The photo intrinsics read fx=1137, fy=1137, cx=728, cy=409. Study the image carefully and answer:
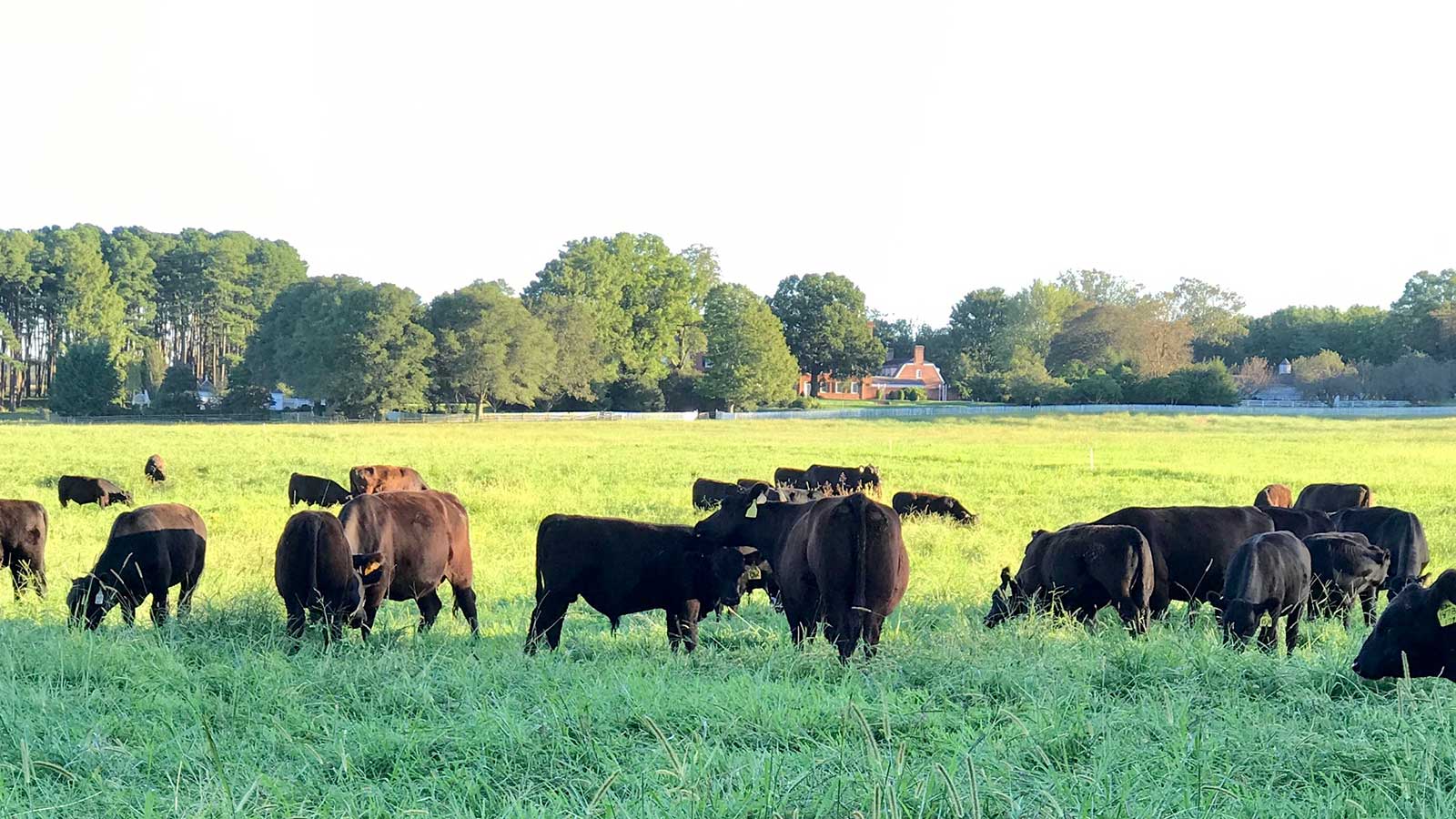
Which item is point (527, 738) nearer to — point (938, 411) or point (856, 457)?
point (856, 457)

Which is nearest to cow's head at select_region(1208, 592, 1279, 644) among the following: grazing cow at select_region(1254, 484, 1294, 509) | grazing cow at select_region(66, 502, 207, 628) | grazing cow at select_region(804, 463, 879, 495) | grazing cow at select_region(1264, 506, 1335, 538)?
grazing cow at select_region(1264, 506, 1335, 538)

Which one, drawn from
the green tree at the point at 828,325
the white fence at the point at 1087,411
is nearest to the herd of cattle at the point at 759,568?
the white fence at the point at 1087,411

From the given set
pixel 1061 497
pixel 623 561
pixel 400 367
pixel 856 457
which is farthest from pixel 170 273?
pixel 623 561

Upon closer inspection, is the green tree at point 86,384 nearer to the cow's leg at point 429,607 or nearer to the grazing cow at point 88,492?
the grazing cow at point 88,492

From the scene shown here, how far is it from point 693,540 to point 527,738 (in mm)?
3310

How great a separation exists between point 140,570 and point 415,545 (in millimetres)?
1991

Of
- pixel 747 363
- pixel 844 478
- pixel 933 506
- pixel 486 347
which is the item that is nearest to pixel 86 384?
pixel 486 347

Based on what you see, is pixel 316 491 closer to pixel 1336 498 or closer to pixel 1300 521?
pixel 1300 521

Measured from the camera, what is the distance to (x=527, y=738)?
519 cm

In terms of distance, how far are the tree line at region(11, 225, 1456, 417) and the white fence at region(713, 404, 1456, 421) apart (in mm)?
5016

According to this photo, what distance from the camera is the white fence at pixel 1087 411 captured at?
58219mm

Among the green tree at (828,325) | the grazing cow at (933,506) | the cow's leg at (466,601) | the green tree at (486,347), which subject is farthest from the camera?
the green tree at (828,325)

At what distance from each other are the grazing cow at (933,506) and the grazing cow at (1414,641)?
1031 centimetres

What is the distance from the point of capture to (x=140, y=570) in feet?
28.0
